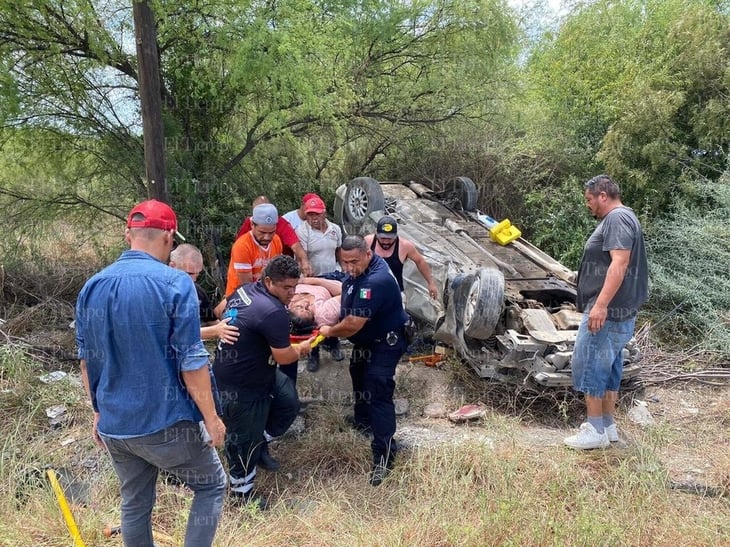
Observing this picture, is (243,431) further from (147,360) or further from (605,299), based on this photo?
(605,299)

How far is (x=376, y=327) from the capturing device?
3.69 m

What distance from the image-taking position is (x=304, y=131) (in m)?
7.27

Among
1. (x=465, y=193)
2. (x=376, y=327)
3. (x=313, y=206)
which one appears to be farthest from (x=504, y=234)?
(x=376, y=327)

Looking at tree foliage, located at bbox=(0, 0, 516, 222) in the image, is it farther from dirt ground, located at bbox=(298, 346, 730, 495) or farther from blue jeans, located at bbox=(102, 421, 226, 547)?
blue jeans, located at bbox=(102, 421, 226, 547)

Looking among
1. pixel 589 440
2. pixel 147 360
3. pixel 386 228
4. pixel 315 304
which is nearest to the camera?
pixel 147 360

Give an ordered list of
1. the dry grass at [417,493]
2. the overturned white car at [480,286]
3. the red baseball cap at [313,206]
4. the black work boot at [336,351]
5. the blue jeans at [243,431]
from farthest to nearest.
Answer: the black work boot at [336,351]
the red baseball cap at [313,206]
the overturned white car at [480,286]
the blue jeans at [243,431]
the dry grass at [417,493]

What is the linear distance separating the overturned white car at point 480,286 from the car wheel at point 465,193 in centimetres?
1

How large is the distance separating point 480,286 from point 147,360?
282cm

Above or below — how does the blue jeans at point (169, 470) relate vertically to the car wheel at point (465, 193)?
below

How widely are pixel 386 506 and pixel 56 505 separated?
6.16 ft

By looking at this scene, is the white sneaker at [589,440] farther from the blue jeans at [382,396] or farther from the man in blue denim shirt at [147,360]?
the man in blue denim shirt at [147,360]

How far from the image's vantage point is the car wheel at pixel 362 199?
6.32m

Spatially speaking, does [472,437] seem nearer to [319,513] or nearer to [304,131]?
[319,513]

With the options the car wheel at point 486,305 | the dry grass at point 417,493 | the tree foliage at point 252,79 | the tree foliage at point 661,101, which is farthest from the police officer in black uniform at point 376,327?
the tree foliage at point 661,101
